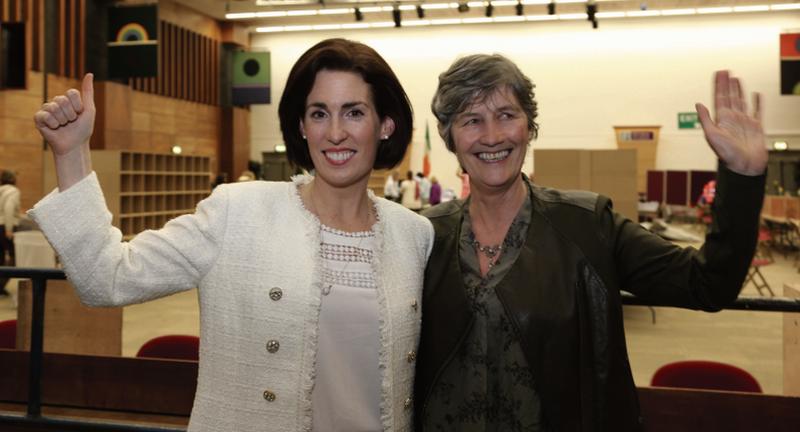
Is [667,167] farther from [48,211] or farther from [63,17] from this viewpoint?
[48,211]

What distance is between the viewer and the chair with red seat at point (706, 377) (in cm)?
263

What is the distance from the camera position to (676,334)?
7.17 m

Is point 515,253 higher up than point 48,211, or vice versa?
point 48,211

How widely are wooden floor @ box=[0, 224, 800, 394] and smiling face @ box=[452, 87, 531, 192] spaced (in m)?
4.15

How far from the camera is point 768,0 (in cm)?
1780

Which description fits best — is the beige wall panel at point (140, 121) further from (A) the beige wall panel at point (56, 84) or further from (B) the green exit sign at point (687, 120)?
(B) the green exit sign at point (687, 120)

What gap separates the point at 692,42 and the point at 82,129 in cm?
2092

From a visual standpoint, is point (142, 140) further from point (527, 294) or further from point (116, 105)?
point (527, 294)

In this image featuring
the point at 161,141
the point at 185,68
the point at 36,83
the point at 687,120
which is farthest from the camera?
the point at 687,120

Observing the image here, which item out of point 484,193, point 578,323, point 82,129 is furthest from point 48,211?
point 578,323

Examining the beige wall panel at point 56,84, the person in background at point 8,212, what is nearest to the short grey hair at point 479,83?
the person in background at point 8,212

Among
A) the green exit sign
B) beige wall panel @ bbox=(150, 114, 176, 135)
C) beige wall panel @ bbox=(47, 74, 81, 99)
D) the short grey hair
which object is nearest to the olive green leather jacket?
the short grey hair

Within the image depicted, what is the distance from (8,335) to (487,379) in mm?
2828

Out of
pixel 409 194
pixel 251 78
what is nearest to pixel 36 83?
pixel 251 78
